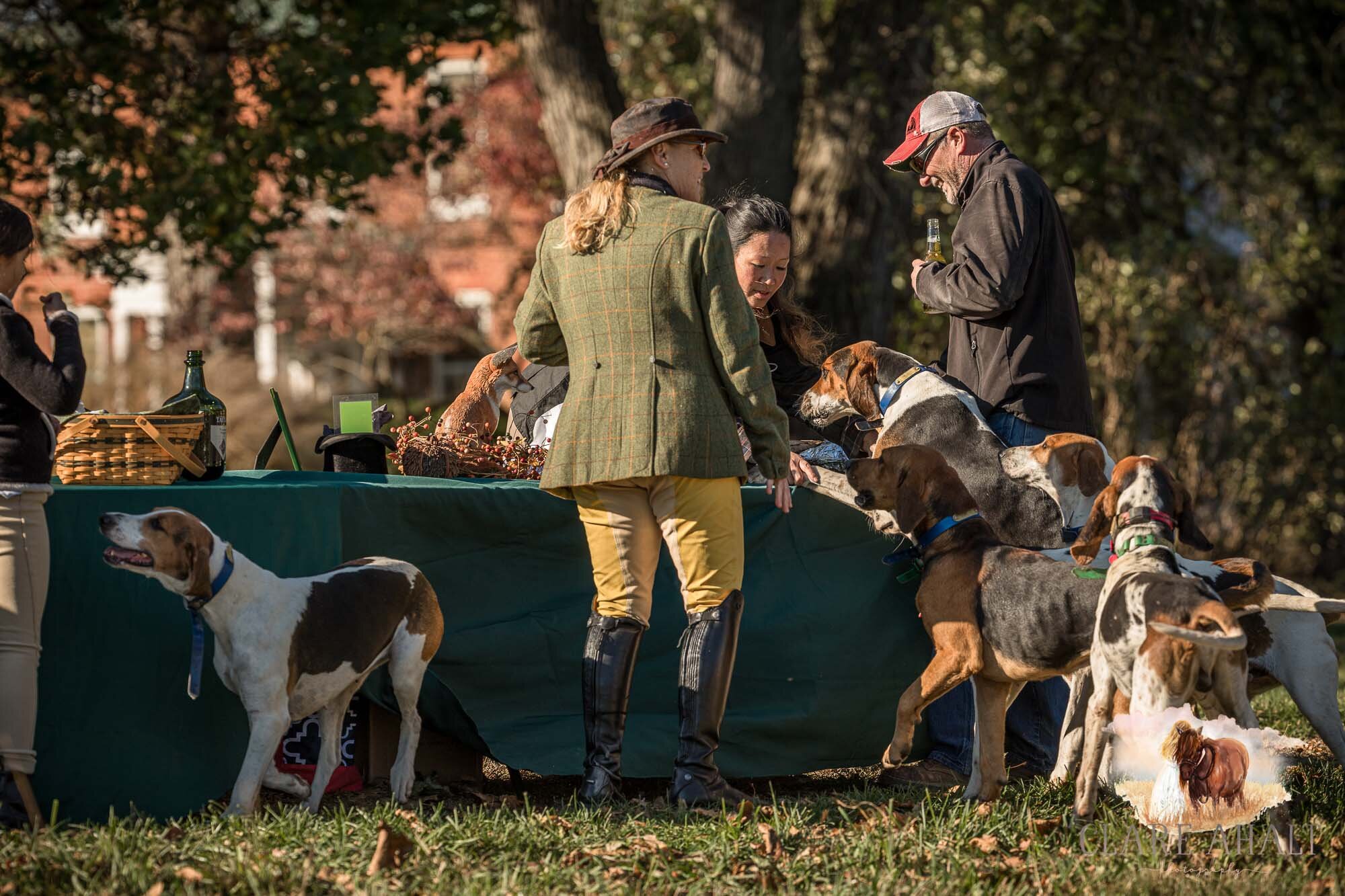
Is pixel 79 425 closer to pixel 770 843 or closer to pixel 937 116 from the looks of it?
pixel 770 843

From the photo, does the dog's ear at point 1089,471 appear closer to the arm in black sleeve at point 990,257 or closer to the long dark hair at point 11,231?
the arm in black sleeve at point 990,257

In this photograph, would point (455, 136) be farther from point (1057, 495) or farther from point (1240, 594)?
point (1240, 594)

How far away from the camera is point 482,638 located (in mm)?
4473

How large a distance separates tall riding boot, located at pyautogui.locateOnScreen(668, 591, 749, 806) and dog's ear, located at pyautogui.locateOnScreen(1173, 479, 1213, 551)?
1234mm

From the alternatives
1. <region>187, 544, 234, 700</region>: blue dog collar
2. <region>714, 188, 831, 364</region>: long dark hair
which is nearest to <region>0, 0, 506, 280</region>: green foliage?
<region>714, 188, 831, 364</region>: long dark hair

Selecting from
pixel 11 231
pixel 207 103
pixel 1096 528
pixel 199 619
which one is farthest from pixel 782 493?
pixel 207 103

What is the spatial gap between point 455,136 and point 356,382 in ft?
34.8

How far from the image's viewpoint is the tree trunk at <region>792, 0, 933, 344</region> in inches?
372

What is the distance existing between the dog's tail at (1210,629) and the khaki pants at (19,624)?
9.55ft

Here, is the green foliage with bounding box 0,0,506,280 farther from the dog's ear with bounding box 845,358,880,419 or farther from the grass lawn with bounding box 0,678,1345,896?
the grass lawn with bounding box 0,678,1345,896

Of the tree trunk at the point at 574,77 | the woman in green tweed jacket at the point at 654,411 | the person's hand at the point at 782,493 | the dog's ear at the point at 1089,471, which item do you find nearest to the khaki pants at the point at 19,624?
the woman in green tweed jacket at the point at 654,411

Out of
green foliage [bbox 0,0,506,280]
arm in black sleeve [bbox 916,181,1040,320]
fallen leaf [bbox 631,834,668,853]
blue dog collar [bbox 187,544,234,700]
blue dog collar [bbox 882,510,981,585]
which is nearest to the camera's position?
fallen leaf [bbox 631,834,668,853]

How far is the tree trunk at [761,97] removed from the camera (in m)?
9.30

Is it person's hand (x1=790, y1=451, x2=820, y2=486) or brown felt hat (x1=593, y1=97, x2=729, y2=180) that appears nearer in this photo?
brown felt hat (x1=593, y1=97, x2=729, y2=180)
